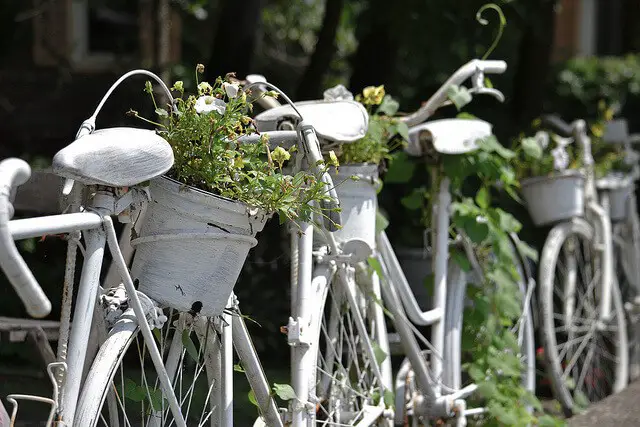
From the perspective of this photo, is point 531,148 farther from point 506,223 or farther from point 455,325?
point 455,325

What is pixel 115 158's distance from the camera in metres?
2.07

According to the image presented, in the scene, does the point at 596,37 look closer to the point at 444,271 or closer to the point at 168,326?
the point at 444,271

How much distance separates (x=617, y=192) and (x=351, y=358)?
2502 mm

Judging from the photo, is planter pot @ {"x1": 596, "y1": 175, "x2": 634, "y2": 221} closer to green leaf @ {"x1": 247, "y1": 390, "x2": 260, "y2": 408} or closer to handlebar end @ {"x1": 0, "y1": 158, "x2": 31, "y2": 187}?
green leaf @ {"x1": 247, "y1": 390, "x2": 260, "y2": 408}

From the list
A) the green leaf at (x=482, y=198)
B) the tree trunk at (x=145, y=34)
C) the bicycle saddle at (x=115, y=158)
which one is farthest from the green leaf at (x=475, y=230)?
the tree trunk at (x=145, y=34)

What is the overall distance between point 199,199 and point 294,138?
53 cm

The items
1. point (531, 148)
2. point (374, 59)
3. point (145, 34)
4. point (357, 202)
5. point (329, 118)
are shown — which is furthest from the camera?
point (145, 34)

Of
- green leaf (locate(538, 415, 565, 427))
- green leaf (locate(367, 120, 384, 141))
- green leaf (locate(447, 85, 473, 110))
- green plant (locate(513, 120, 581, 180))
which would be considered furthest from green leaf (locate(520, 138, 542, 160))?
green leaf (locate(367, 120, 384, 141))

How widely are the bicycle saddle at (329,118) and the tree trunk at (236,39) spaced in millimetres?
2538

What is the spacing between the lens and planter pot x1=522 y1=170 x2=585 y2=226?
470 cm

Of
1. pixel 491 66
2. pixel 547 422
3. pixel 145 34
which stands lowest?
pixel 547 422

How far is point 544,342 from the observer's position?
4.64 m

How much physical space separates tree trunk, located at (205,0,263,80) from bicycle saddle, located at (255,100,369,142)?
8.33 ft

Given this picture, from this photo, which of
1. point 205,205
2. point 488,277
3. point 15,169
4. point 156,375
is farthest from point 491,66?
point 15,169
